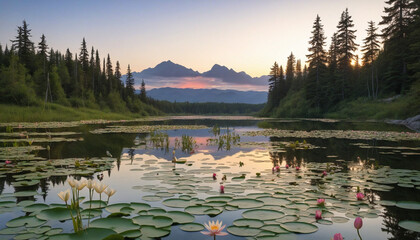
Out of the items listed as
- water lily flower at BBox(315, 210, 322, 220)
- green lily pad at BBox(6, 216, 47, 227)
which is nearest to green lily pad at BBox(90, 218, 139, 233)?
green lily pad at BBox(6, 216, 47, 227)

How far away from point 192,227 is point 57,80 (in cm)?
5598

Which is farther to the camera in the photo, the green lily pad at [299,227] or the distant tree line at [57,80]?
the distant tree line at [57,80]

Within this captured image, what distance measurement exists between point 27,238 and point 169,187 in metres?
3.14

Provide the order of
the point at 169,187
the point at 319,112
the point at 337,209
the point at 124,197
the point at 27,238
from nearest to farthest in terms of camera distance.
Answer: the point at 27,238 < the point at 337,209 < the point at 124,197 < the point at 169,187 < the point at 319,112

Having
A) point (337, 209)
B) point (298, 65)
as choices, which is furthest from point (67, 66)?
point (337, 209)

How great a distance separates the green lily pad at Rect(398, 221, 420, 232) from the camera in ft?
13.1

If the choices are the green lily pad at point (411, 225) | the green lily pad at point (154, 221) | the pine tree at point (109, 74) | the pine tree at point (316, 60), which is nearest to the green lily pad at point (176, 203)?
the green lily pad at point (154, 221)

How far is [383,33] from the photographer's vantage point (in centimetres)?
4312

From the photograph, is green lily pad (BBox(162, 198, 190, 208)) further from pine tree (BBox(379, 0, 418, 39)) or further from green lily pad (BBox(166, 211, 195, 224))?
pine tree (BBox(379, 0, 418, 39))

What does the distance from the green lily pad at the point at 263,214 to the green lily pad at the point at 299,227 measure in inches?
11.5

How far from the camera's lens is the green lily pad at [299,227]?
392cm

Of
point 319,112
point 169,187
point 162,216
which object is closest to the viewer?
point 162,216

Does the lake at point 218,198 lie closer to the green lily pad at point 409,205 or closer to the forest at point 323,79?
the green lily pad at point 409,205

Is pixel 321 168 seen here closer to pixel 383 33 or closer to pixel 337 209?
pixel 337 209
